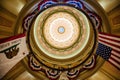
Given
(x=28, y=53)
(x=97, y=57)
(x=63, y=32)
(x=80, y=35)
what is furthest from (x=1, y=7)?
(x=63, y=32)

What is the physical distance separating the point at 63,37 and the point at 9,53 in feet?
18.5

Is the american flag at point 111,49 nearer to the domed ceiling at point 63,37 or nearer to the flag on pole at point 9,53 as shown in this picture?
the domed ceiling at point 63,37

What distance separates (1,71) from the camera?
26.0 ft

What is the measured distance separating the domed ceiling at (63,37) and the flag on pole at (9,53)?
1.76 ft

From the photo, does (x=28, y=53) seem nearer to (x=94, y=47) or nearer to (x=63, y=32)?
(x=94, y=47)

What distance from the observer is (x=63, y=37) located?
13.1m

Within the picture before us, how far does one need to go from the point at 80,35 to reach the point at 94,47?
2.65 meters

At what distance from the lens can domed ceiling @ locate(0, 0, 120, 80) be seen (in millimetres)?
8344

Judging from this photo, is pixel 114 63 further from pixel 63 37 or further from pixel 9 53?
pixel 63 37

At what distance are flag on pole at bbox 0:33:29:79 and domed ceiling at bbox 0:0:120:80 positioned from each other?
54 cm

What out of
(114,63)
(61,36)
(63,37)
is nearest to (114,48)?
(114,63)

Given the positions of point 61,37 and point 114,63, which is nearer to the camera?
point 114,63

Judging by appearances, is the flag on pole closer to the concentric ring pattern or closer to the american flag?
the concentric ring pattern

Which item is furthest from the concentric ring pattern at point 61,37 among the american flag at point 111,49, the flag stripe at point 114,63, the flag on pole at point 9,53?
the flag stripe at point 114,63
